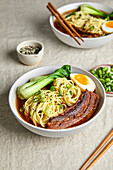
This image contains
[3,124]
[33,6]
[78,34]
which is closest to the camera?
[3,124]

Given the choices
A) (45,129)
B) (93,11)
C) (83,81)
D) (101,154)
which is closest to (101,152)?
(101,154)

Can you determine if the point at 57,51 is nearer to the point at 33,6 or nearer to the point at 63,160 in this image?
the point at 33,6

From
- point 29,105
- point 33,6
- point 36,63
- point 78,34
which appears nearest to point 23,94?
point 29,105

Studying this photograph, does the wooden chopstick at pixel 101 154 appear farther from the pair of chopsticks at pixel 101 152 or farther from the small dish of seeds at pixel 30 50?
the small dish of seeds at pixel 30 50

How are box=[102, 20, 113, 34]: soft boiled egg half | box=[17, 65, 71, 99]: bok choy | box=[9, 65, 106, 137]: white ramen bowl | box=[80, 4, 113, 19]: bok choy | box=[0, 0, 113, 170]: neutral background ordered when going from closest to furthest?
box=[9, 65, 106, 137]: white ramen bowl
box=[0, 0, 113, 170]: neutral background
box=[17, 65, 71, 99]: bok choy
box=[102, 20, 113, 34]: soft boiled egg half
box=[80, 4, 113, 19]: bok choy

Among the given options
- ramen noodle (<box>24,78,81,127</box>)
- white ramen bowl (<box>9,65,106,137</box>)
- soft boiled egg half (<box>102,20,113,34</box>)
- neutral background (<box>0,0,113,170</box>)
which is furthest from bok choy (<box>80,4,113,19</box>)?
ramen noodle (<box>24,78,81,127</box>)

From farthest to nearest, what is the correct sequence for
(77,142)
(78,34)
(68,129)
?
1. (78,34)
2. (77,142)
3. (68,129)

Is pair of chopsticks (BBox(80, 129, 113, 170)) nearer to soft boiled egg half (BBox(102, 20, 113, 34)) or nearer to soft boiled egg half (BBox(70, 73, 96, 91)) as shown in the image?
soft boiled egg half (BBox(70, 73, 96, 91))
